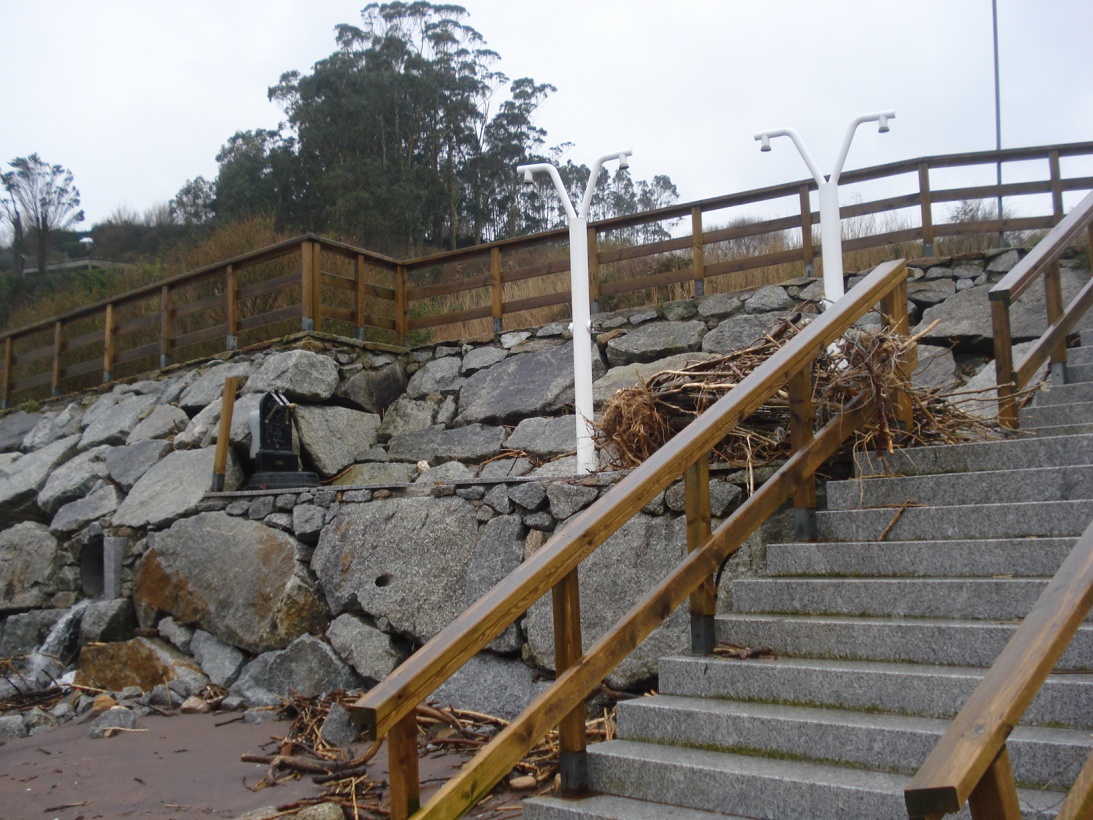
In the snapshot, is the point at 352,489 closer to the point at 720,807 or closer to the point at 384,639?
the point at 384,639

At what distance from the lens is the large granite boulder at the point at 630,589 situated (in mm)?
4250

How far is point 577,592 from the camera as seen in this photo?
110 inches

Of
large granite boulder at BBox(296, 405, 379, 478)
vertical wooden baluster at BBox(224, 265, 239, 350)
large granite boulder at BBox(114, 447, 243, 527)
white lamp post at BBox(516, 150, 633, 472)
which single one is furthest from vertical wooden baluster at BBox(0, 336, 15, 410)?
white lamp post at BBox(516, 150, 633, 472)

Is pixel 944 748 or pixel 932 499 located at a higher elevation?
pixel 932 499

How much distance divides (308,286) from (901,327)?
6340 mm

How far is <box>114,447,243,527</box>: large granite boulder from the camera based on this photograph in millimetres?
7703

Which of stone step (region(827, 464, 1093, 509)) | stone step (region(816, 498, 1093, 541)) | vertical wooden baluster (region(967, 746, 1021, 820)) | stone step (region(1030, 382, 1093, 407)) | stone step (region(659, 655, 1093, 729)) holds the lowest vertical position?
stone step (region(659, 655, 1093, 729))

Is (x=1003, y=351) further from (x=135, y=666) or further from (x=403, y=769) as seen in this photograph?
(x=135, y=666)

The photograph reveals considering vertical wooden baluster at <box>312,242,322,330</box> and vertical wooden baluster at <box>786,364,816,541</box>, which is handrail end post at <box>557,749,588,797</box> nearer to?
vertical wooden baluster at <box>786,364,816,541</box>

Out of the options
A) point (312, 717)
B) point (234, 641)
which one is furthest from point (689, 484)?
point (234, 641)

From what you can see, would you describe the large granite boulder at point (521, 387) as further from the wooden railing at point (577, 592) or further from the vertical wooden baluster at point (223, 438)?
the wooden railing at point (577, 592)

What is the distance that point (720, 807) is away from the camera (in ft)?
8.49

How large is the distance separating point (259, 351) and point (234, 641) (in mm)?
3674

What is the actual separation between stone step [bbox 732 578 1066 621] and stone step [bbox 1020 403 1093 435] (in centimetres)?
139
